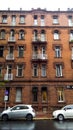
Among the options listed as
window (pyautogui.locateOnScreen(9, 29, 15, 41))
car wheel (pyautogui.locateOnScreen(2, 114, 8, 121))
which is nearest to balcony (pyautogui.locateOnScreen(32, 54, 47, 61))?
window (pyautogui.locateOnScreen(9, 29, 15, 41))

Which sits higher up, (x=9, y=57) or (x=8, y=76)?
(x=9, y=57)

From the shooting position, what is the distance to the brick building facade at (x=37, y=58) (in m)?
33.1

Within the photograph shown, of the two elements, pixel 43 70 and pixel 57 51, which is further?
pixel 57 51

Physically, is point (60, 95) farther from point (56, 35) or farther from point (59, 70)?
point (56, 35)

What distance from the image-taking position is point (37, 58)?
34.4m

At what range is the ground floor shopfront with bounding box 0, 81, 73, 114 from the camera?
32.7m

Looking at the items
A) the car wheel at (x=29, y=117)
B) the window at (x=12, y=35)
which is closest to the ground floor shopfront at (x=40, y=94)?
the window at (x=12, y=35)

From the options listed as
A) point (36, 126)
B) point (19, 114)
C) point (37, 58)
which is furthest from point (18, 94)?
point (36, 126)

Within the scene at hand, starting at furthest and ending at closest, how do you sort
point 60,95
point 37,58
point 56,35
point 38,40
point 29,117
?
point 56,35 → point 38,40 → point 37,58 → point 60,95 → point 29,117

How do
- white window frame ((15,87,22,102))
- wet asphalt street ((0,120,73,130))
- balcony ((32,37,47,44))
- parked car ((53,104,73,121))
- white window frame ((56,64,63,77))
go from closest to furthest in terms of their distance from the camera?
1. wet asphalt street ((0,120,73,130))
2. parked car ((53,104,73,121))
3. white window frame ((15,87,22,102))
4. white window frame ((56,64,63,77))
5. balcony ((32,37,47,44))

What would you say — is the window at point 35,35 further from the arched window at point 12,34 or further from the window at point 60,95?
the window at point 60,95

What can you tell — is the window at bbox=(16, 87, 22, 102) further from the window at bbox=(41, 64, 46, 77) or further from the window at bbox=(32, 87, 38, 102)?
the window at bbox=(41, 64, 46, 77)

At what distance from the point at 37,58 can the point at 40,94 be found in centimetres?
597

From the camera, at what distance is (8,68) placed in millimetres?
34469
